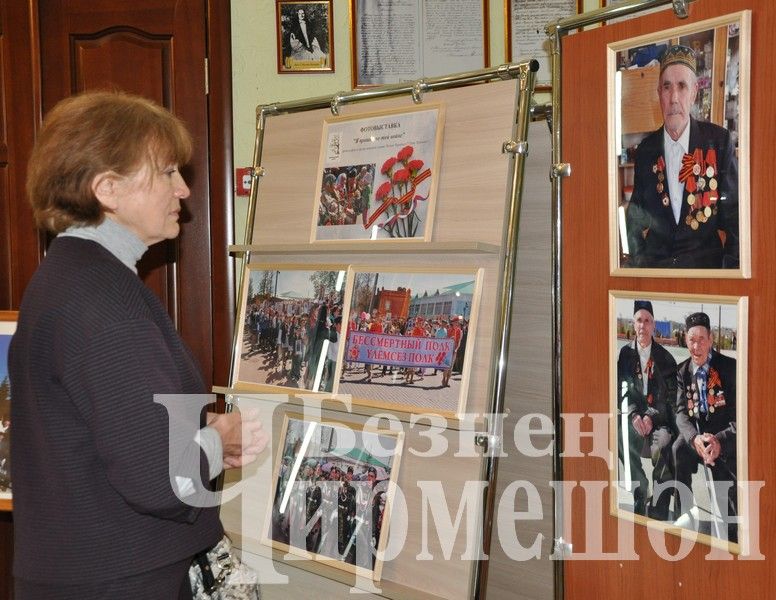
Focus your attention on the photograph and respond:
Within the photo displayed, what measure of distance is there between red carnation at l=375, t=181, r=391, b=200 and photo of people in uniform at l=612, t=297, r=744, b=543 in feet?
2.23

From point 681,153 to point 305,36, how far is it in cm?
172

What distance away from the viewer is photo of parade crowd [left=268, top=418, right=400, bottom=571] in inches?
77.9

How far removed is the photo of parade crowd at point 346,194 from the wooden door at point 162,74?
837mm

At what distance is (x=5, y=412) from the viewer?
8.47 feet

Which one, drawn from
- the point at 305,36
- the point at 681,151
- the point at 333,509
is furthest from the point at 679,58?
the point at 305,36

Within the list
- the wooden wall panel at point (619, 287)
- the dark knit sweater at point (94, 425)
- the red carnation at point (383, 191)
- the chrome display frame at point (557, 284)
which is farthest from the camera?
the red carnation at point (383, 191)

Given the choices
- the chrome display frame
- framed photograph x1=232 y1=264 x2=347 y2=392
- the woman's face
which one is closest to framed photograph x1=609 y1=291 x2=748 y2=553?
the chrome display frame

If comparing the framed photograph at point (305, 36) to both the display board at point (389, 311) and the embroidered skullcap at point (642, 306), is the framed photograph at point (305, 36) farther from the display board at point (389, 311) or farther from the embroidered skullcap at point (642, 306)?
the embroidered skullcap at point (642, 306)

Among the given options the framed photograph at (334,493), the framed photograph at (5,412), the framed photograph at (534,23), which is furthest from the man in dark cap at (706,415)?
the framed photograph at (5,412)

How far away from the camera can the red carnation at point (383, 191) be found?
209 cm

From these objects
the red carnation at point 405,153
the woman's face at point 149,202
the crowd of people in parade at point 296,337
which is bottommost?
the crowd of people in parade at point 296,337

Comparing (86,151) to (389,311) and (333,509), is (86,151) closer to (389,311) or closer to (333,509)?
(389,311)

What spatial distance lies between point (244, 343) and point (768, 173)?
151 cm

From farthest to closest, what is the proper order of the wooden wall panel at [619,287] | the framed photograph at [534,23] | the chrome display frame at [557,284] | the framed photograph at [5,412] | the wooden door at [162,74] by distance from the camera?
the wooden door at [162,74] → the framed photograph at [534,23] → the framed photograph at [5,412] → the chrome display frame at [557,284] → the wooden wall panel at [619,287]
